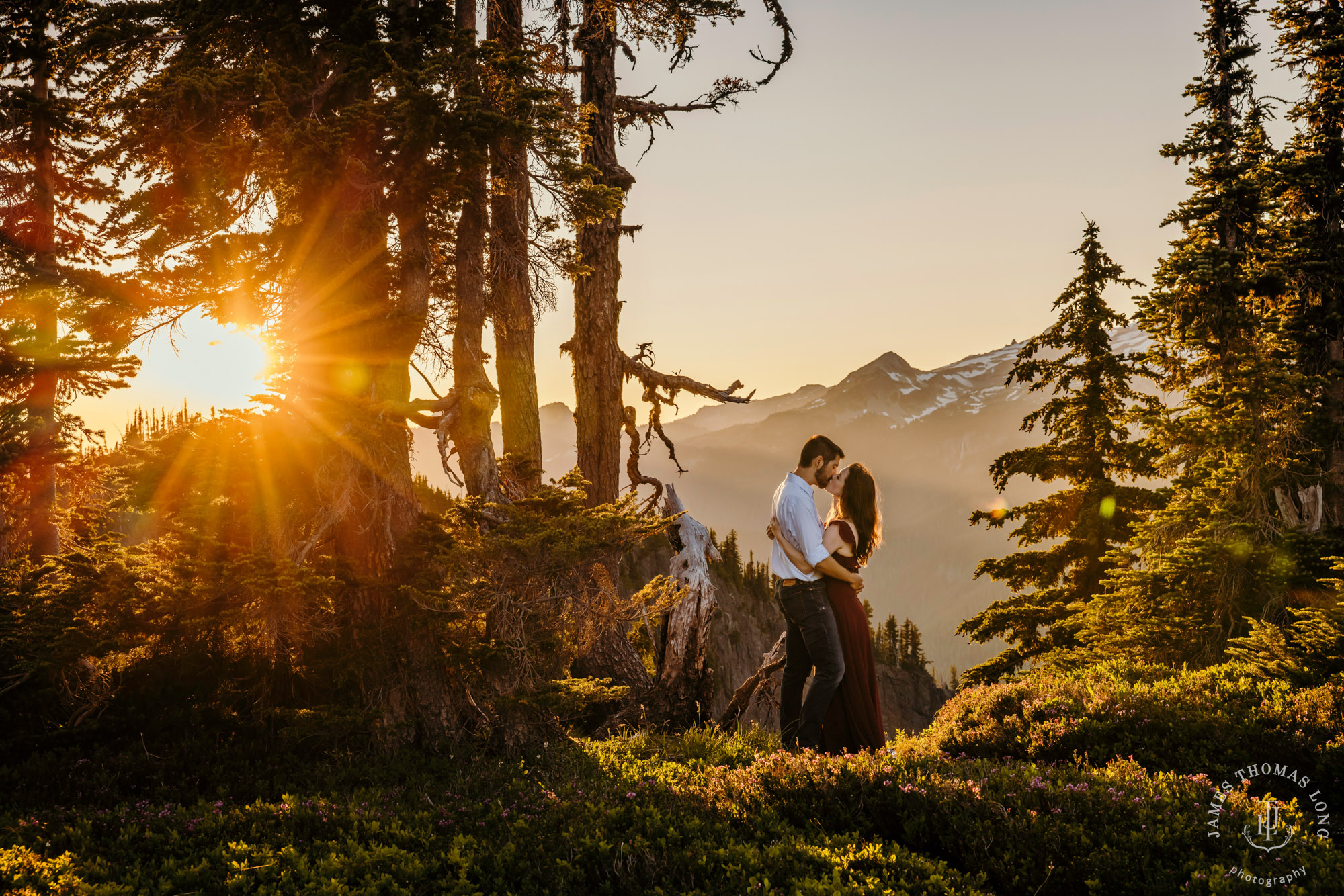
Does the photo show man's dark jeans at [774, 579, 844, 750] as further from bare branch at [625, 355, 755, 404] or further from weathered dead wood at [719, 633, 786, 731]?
bare branch at [625, 355, 755, 404]

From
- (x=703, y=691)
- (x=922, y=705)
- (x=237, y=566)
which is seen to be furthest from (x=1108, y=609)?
(x=922, y=705)

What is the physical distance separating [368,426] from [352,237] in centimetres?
210

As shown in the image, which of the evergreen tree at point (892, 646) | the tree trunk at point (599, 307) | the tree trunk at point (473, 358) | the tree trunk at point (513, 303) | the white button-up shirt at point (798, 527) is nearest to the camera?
the white button-up shirt at point (798, 527)

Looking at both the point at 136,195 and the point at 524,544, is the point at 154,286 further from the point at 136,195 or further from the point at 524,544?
the point at 524,544

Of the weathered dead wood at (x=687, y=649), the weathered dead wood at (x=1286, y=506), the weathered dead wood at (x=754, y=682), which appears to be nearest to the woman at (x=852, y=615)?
the weathered dead wood at (x=754, y=682)

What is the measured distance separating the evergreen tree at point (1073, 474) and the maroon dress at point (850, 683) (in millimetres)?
10163

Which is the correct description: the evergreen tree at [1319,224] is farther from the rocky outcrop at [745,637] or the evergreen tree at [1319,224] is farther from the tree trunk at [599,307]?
the rocky outcrop at [745,637]

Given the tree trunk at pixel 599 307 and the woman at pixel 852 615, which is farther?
the tree trunk at pixel 599 307

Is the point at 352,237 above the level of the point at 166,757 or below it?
above

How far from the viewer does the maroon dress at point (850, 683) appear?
662 centimetres

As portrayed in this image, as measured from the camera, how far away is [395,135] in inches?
285

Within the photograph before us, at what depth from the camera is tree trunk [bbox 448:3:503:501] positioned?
8.02 m

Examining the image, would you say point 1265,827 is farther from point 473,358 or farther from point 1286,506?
point 1286,506

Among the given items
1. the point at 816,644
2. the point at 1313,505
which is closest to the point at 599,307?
the point at 816,644
